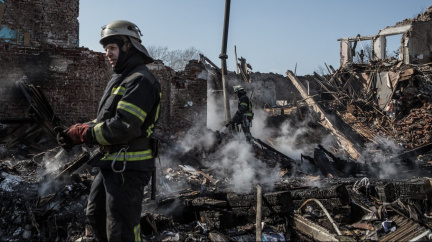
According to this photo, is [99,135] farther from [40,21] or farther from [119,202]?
[40,21]

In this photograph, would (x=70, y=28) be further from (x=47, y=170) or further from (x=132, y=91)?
(x=132, y=91)

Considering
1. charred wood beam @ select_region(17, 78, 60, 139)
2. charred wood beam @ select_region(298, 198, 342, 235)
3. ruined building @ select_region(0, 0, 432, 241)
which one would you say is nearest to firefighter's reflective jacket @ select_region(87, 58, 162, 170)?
ruined building @ select_region(0, 0, 432, 241)

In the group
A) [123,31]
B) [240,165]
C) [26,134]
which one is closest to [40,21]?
[26,134]

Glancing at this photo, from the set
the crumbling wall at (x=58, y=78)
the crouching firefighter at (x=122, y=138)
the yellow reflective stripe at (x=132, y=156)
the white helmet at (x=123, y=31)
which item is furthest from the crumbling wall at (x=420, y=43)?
the yellow reflective stripe at (x=132, y=156)

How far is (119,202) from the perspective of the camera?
9.09ft

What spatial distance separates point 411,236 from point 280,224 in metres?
1.39

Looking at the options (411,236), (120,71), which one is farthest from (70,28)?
(411,236)

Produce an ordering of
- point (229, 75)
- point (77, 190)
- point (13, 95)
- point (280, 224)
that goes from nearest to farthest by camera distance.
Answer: point (280, 224), point (77, 190), point (13, 95), point (229, 75)

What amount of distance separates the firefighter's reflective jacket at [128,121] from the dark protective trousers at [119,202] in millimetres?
81

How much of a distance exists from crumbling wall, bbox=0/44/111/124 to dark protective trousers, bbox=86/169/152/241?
5679 mm

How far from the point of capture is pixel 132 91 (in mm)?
2793

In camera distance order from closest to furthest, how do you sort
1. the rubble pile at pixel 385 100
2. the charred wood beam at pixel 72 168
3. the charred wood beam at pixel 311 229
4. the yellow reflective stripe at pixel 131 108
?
1. the yellow reflective stripe at pixel 131 108
2. the charred wood beam at pixel 311 229
3. the charred wood beam at pixel 72 168
4. the rubble pile at pixel 385 100

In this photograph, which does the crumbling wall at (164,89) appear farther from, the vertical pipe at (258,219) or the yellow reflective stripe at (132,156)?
the yellow reflective stripe at (132,156)

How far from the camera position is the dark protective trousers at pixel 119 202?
2.77m
